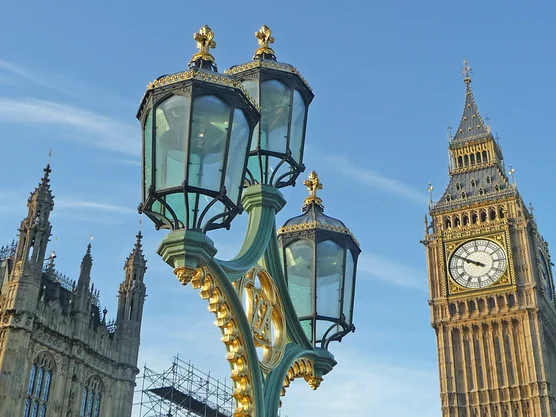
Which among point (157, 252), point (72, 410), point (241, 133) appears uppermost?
point (72, 410)

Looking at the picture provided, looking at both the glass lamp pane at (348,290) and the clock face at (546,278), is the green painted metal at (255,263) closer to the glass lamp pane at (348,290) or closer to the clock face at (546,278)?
the glass lamp pane at (348,290)

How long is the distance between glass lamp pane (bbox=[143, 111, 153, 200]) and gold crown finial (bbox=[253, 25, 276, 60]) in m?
1.53

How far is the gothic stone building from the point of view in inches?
1141

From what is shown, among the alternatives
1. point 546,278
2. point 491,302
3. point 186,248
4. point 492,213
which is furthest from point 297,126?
point 546,278

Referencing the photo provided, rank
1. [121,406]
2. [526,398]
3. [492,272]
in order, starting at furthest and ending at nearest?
[492,272], [526,398], [121,406]

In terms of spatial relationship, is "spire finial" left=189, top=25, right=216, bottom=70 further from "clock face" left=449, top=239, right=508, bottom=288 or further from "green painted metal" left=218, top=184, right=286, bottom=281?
"clock face" left=449, top=239, right=508, bottom=288

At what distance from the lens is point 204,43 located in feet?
16.6

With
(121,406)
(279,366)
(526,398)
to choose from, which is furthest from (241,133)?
(526,398)

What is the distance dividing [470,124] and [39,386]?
37.0m

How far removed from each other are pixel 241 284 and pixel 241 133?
93cm

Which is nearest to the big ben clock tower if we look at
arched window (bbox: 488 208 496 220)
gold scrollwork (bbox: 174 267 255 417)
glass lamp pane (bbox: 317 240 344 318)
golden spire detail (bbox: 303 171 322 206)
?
arched window (bbox: 488 208 496 220)

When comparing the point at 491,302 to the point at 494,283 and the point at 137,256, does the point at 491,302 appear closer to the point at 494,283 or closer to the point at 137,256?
the point at 494,283

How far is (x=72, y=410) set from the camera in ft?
103

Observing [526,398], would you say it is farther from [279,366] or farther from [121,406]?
[279,366]
